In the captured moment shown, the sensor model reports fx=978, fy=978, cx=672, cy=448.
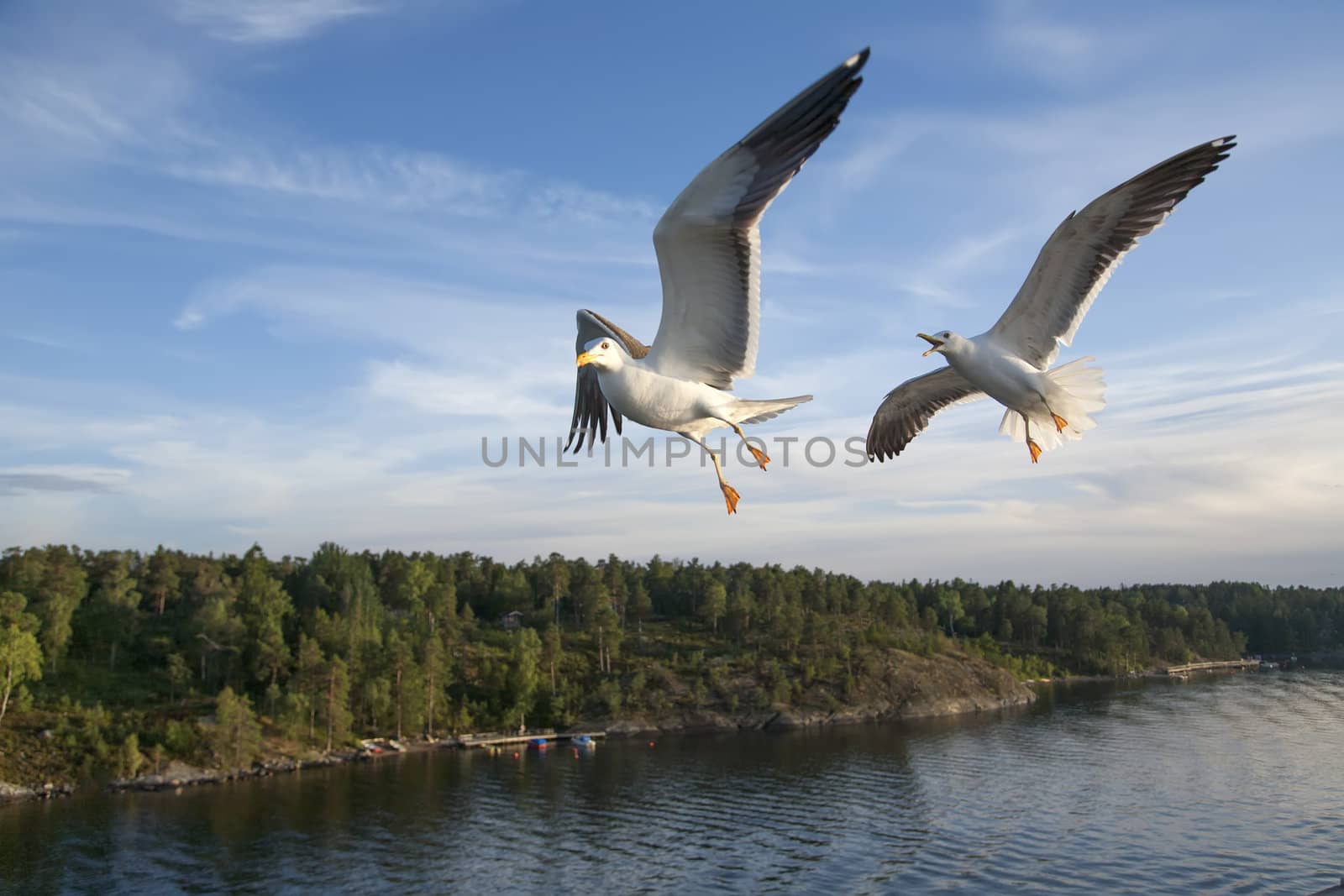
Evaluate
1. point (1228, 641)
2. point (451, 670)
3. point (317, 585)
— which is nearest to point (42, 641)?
point (317, 585)

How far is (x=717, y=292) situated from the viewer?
6.43 m

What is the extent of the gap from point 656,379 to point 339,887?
42264 millimetres

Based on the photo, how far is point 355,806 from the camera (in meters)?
54.5

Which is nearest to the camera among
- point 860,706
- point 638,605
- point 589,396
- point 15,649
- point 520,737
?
point 589,396

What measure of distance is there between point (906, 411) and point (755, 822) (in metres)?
47.7

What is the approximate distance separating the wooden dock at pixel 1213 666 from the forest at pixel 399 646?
144 inches

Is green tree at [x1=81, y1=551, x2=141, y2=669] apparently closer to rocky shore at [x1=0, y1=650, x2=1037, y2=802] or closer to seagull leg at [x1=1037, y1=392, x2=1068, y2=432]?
rocky shore at [x1=0, y1=650, x2=1037, y2=802]

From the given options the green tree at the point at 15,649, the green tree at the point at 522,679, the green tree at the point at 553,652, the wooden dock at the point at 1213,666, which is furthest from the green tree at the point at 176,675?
the wooden dock at the point at 1213,666

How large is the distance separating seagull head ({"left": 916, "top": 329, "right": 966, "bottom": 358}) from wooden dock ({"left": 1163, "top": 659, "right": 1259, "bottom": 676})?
13947 cm

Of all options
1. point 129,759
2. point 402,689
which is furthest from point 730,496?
point 402,689

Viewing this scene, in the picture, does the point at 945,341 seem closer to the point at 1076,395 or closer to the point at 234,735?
the point at 1076,395

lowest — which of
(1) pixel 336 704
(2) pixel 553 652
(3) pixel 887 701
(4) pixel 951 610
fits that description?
(3) pixel 887 701

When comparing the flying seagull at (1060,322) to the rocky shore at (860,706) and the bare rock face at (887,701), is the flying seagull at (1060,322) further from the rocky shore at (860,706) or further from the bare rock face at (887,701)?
the bare rock face at (887,701)

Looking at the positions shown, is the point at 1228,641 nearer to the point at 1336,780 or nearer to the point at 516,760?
the point at 1336,780
